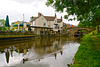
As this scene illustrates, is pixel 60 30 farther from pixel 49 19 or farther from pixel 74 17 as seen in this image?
pixel 74 17

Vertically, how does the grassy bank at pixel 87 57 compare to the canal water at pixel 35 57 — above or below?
above

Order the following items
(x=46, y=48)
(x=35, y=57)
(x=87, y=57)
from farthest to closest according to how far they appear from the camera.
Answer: (x=46, y=48) < (x=35, y=57) < (x=87, y=57)

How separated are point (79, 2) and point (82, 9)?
90cm

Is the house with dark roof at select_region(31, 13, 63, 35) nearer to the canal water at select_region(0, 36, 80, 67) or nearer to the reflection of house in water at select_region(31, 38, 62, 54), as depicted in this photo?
the reflection of house in water at select_region(31, 38, 62, 54)

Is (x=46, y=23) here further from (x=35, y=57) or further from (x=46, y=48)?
(x=35, y=57)

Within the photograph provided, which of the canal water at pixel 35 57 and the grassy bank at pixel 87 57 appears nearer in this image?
the grassy bank at pixel 87 57

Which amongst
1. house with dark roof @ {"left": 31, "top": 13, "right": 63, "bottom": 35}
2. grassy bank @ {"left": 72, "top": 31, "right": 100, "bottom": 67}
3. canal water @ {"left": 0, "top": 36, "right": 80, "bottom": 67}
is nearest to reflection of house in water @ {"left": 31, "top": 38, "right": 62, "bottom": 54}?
canal water @ {"left": 0, "top": 36, "right": 80, "bottom": 67}

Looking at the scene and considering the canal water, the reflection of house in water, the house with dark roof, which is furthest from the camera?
the house with dark roof

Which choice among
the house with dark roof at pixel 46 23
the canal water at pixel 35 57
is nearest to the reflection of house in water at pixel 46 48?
the canal water at pixel 35 57

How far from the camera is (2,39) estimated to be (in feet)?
54.0

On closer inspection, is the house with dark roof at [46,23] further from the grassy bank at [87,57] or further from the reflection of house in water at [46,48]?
the grassy bank at [87,57]

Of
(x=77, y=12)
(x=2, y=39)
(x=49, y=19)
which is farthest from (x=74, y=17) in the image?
(x=49, y=19)

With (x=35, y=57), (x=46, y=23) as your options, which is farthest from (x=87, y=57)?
(x=46, y=23)

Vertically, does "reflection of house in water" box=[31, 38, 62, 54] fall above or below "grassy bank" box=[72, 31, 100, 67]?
below
